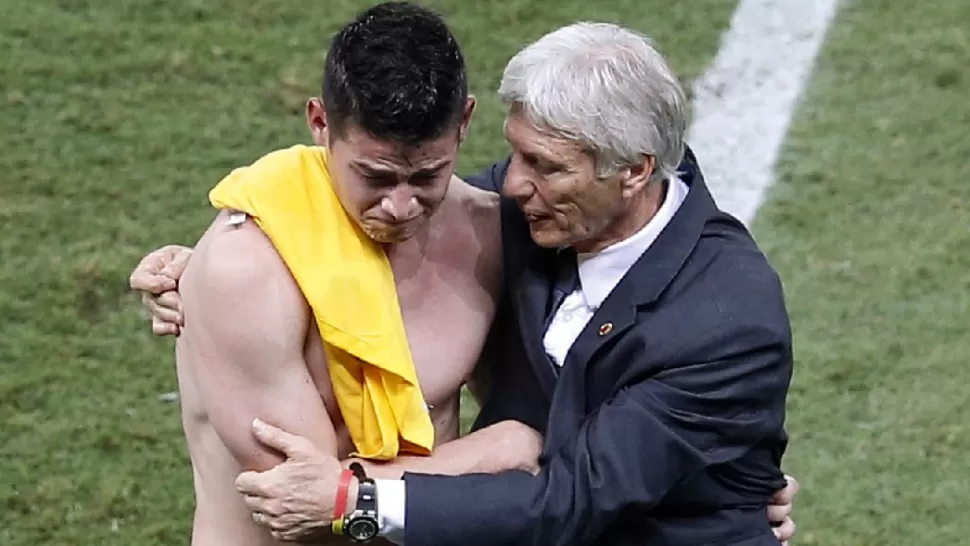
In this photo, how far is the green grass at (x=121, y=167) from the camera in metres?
4.55

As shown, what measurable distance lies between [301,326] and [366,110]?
1.22 feet

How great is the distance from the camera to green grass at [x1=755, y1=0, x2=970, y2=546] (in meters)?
4.50

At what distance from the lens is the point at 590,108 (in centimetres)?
263

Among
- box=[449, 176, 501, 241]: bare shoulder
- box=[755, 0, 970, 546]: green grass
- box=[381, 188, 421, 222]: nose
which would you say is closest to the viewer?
box=[381, 188, 421, 222]: nose

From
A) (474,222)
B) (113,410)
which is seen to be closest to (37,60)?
(113,410)

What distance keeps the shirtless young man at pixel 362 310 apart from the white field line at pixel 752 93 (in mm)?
2886

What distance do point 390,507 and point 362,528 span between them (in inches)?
2.3

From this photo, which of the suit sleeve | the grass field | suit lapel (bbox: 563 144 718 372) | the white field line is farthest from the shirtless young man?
the white field line

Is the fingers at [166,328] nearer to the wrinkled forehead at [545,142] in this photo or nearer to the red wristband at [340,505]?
the red wristband at [340,505]

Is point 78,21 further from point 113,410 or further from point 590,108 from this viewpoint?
point 590,108

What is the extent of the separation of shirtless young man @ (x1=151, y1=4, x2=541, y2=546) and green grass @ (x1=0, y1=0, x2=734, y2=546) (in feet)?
5.80

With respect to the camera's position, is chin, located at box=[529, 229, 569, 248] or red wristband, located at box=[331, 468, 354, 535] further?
chin, located at box=[529, 229, 569, 248]

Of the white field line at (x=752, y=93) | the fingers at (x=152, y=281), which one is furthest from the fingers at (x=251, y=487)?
the white field line at (x=752, y=93)

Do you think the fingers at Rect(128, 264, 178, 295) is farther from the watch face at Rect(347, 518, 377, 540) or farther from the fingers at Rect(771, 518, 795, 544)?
the fingers at Rect(771, 518, 795, 544)
